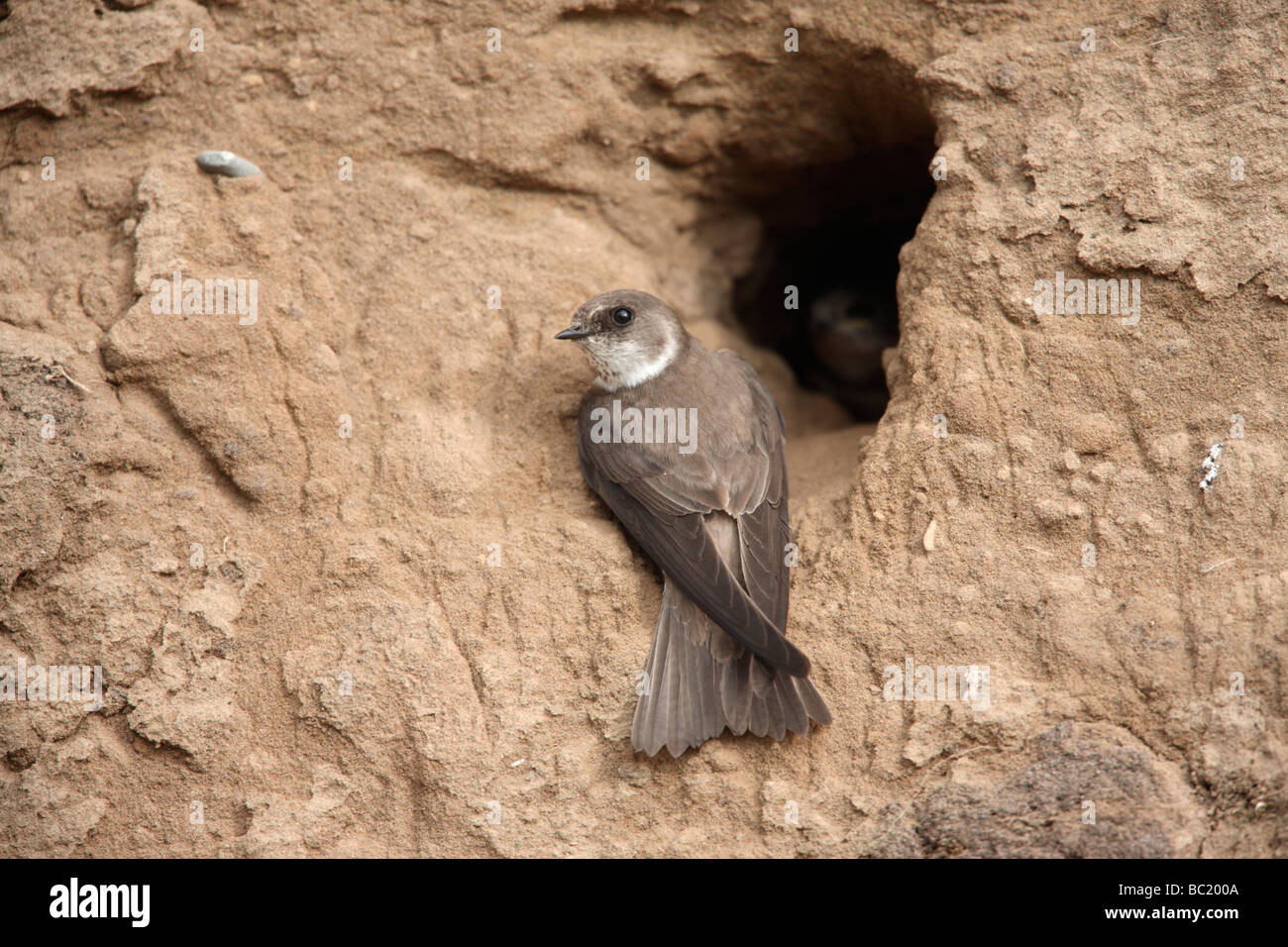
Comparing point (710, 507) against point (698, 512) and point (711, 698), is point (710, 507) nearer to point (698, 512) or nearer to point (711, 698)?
point (698, 512)

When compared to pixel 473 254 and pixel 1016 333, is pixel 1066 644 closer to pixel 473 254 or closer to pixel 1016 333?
pixel 1016 333

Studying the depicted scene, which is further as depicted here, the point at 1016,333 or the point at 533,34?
the point at 533,34

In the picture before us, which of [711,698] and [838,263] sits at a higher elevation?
[838,263]

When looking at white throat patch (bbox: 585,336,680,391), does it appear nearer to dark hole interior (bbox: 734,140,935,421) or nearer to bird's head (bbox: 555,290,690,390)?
bird's head (bbox: 555,290,690,390)

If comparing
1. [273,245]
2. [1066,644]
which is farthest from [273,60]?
[1066,644]

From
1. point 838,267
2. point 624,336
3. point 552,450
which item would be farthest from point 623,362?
point 838,267

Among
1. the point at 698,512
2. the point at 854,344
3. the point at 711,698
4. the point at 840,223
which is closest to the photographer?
the point at 711,698

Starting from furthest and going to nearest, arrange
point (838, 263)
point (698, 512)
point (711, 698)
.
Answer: point (838, 263)
point (698, 512)
point (711, 698)
